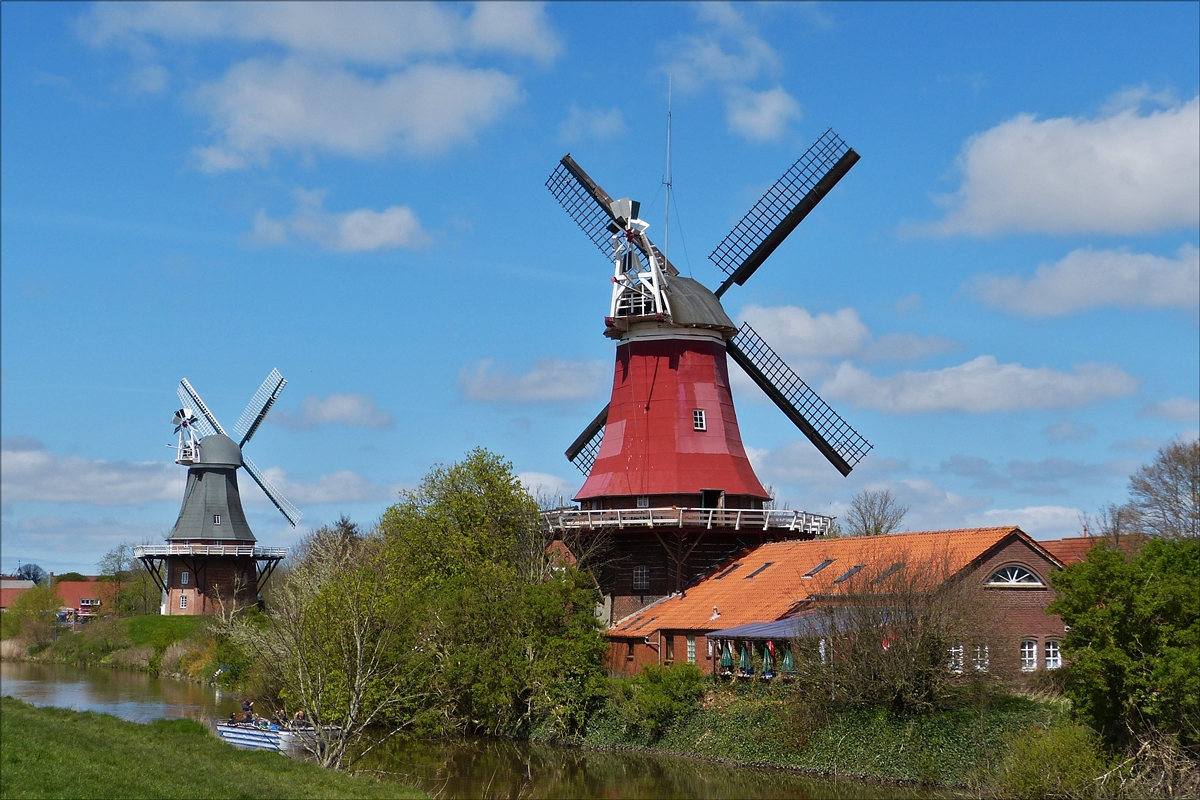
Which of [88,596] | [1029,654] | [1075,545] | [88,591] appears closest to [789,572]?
[1029,654]

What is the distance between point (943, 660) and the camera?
78.0 ft

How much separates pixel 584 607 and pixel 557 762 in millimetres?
4515

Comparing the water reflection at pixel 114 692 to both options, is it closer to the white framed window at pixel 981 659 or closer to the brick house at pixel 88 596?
the brick house at pixel 88 596

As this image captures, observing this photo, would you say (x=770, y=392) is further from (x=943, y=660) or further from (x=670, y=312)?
(x=943, y=660)

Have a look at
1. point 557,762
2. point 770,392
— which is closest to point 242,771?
point 557,762

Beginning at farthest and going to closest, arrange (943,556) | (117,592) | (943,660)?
(117,592) → (943,556) → (943,660)

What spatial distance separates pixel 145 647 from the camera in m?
54.9

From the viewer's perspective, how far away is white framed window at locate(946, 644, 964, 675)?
78.1 ft

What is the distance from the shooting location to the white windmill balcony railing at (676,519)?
3275 centimetres

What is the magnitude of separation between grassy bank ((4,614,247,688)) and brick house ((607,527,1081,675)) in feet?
68.7

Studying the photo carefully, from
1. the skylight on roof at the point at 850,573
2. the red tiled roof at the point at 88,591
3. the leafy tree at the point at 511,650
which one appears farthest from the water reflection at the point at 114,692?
the skylight on roof at the point at 850,573

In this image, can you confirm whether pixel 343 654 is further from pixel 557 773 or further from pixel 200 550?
pixel 200 550

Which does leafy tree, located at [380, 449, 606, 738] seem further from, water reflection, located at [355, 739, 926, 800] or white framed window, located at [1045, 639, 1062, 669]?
white framed window, located at [1045, 639, 1062, 669]

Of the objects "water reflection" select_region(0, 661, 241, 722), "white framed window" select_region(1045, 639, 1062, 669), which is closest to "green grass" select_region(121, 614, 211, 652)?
"water reflection" select_region(0, 661, 241, 722)
